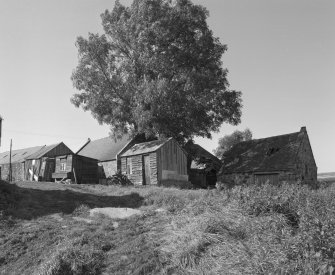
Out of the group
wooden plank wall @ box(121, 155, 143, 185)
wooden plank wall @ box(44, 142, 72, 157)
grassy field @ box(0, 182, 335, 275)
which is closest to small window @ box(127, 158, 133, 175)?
wooden plank wall @ box(121, 155, 143, 185)

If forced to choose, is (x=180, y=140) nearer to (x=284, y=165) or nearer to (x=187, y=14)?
(x=284, y=165)

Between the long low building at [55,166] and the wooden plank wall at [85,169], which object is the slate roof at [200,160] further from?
the long low building at [55,166]

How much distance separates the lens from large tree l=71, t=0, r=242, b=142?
33.2 metres

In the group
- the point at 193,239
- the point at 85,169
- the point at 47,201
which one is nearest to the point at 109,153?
the point at 85,169

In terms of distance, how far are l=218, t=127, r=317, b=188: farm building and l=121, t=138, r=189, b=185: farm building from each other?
570 cm

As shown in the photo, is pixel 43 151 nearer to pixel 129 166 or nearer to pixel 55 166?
pixel 55 166

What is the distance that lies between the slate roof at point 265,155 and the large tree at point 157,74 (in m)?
3.52

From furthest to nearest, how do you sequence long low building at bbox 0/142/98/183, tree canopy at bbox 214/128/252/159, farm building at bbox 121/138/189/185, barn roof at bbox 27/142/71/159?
tree canopy at bbox 214/128/252/159, barn roof at bbox 27/142/71/159, long low building at bbox 0/142/98/183, farm building at bbox 121/138/189/185

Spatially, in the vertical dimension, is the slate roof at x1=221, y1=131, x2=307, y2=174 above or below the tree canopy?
below

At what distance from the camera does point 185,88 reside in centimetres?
3278

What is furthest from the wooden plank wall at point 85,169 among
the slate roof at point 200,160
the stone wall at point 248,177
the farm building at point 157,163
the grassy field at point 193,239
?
the grassy field at point 193,239

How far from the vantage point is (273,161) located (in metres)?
33.4

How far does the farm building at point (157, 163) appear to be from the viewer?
106 feet

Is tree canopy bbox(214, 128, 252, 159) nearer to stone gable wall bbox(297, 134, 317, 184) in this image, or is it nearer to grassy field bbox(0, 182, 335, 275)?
stone gable wall bbox(297, 134, 317, 184)
